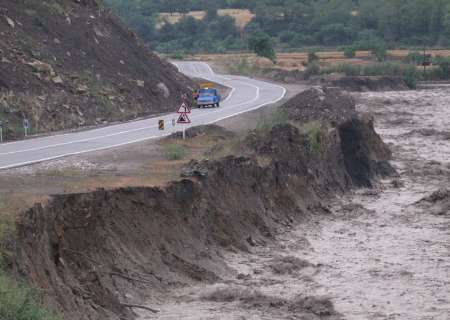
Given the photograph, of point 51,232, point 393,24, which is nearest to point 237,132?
point 51,232

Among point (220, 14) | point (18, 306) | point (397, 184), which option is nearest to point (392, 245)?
point (397, 184)

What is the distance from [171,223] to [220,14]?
504 feet

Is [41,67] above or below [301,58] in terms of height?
above

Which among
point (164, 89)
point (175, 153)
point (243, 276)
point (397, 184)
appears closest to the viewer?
point (243, 276)

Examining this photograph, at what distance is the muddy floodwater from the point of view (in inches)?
786

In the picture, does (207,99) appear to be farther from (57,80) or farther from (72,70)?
(57,80)

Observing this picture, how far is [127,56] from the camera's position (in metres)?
49.2

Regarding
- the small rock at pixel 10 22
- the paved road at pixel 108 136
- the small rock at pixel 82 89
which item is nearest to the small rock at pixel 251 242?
the paved road at pixel 108 136

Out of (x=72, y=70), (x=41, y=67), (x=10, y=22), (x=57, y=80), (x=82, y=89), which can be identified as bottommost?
(x=82, y=89)

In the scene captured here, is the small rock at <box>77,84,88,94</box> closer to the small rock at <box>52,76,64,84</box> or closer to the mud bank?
the small rock at <box>52,76,64,84</box>

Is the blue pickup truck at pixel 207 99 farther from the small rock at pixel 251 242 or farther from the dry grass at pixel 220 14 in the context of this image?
the dry grass at pixel 220 14

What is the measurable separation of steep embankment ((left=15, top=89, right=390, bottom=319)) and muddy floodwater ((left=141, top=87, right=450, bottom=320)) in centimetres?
54

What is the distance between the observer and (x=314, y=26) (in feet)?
509

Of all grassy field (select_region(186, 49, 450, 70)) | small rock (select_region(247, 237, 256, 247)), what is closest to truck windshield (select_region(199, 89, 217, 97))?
small rock (select_region(247, 237, 256, 247))
